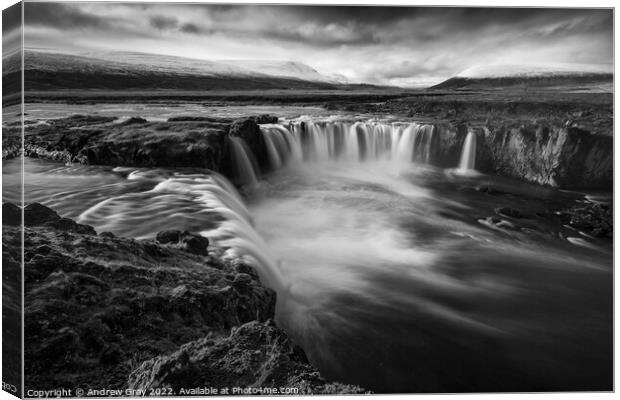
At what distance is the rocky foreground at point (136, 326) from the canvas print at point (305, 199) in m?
0.02

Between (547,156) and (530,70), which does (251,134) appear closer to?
(530,70)

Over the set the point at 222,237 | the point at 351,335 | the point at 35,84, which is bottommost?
the point at 351,335

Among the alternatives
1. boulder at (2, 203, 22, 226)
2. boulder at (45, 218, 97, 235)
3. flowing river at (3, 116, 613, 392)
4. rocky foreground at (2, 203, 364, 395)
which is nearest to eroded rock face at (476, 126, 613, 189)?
flowing river at (3, 116, 613, 392)

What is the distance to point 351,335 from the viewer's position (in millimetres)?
4672

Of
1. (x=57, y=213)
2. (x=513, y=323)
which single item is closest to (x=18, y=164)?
(x=57, y=213)

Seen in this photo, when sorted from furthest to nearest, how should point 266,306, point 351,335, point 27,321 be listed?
point 351,335
point 266,306
point 27,321

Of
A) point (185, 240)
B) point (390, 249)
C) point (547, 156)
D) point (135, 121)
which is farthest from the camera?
point (547, 156)

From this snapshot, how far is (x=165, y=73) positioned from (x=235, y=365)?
2732 millimetres

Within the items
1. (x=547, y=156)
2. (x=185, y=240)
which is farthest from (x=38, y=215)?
(x=547, y=156)

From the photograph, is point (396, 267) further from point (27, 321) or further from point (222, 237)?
point (27, 321)

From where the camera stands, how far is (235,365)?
3.93m

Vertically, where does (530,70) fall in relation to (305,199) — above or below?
above

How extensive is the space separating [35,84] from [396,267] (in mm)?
3578

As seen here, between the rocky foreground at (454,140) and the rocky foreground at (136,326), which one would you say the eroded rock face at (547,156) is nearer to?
the rocky foreground at (454,140)
